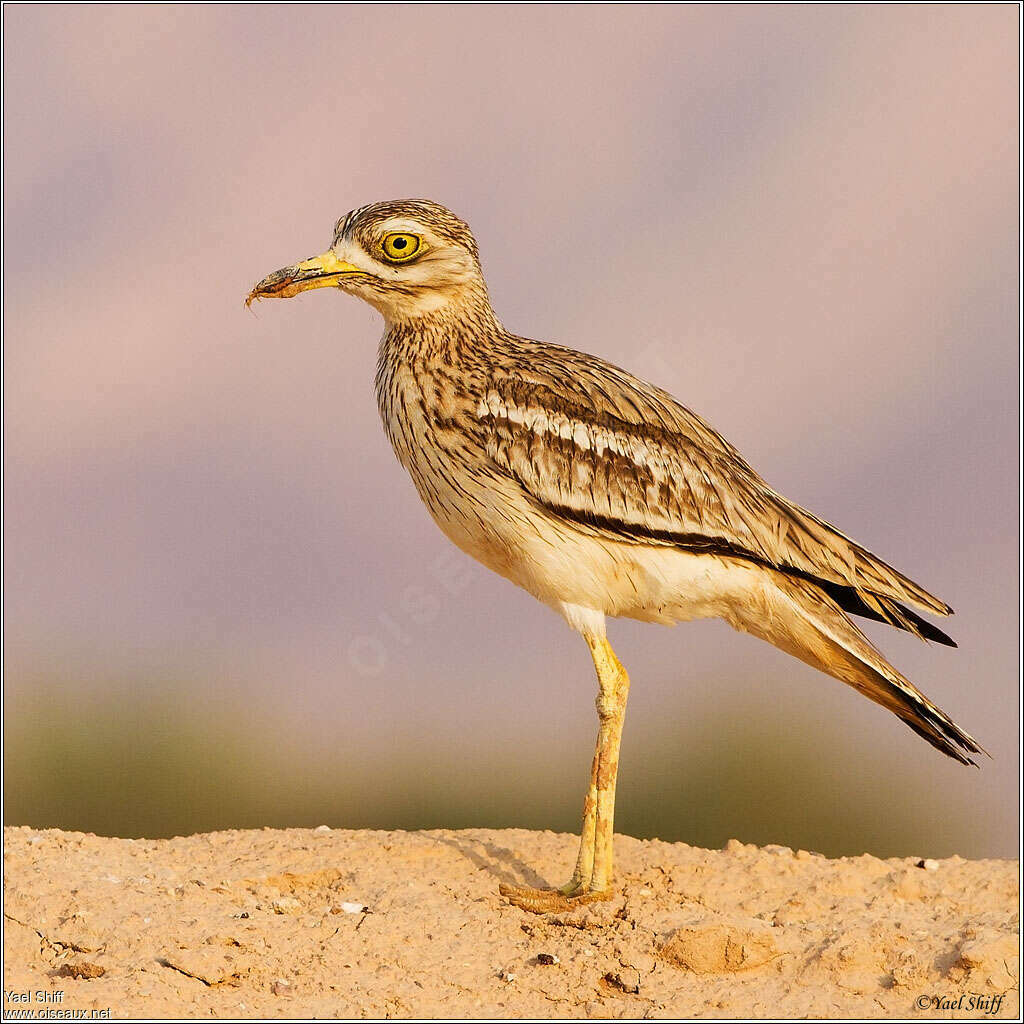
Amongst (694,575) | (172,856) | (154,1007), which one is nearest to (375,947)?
(154,1007)

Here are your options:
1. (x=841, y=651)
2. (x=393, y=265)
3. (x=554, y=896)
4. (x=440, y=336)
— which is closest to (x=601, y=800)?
(x=554, y=896)

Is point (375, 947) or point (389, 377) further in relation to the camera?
point (389, 377)

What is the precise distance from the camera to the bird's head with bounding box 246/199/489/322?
7805mm

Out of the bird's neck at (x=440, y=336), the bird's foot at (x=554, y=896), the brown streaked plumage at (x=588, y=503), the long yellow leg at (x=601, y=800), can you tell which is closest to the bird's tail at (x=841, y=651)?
the brown streaked plumage at (x=588, y=503)

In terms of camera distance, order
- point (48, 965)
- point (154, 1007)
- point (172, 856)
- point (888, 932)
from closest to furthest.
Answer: point (154, 1007)
point (48, 965)
point (888, 932)
point (172, 856)

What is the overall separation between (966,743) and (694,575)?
6.10 ft

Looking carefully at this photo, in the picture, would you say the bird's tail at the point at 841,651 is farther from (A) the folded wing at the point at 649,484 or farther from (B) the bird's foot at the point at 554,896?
(B) the bird's foot at the point at 554,896

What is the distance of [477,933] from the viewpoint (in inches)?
290

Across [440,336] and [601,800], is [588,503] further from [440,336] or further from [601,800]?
[601,800]

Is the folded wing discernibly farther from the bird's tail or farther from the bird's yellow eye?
the bird's yellow eye

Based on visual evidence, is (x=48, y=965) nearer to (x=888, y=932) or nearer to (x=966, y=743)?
(x=888, y=932)

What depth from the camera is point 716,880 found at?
8.35m

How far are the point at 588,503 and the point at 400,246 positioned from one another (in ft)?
6.33

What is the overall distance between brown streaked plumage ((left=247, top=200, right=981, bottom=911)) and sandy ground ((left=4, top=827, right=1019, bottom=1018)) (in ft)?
1.87
